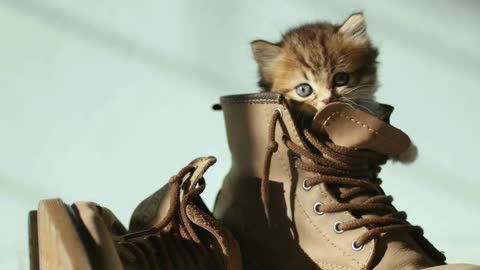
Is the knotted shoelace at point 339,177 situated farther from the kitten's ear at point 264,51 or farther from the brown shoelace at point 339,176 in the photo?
the kitten's ear at point 264,51

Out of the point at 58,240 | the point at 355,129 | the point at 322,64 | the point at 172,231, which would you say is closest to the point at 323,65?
the point at 322,64

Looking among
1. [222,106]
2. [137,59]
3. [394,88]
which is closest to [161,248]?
[222,106]

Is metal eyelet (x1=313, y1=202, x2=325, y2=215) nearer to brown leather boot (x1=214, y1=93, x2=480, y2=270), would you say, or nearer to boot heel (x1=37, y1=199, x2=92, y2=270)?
brown leather boot (x1=214, y1=93, x2=480, y2=270)

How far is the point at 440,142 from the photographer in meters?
1.24

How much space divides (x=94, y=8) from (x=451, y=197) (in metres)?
0.72

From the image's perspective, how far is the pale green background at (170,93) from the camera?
3.49 feet

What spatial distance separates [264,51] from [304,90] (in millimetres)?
90

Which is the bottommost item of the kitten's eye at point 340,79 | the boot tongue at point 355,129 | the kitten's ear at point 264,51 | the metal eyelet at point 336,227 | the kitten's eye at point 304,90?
the metal eyelet at point 336,227

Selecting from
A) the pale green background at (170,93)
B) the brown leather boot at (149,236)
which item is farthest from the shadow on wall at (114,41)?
the brown leather boot at (149,236)

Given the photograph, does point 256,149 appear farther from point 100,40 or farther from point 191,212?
point 100,40

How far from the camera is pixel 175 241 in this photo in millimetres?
553

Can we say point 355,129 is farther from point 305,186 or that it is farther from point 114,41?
point 114,41

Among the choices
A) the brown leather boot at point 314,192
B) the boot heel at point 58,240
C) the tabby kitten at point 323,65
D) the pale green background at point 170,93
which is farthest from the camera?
the pale green background at point 170,93

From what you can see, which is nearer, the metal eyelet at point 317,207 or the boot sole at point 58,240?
the boot sole at point 58,240
